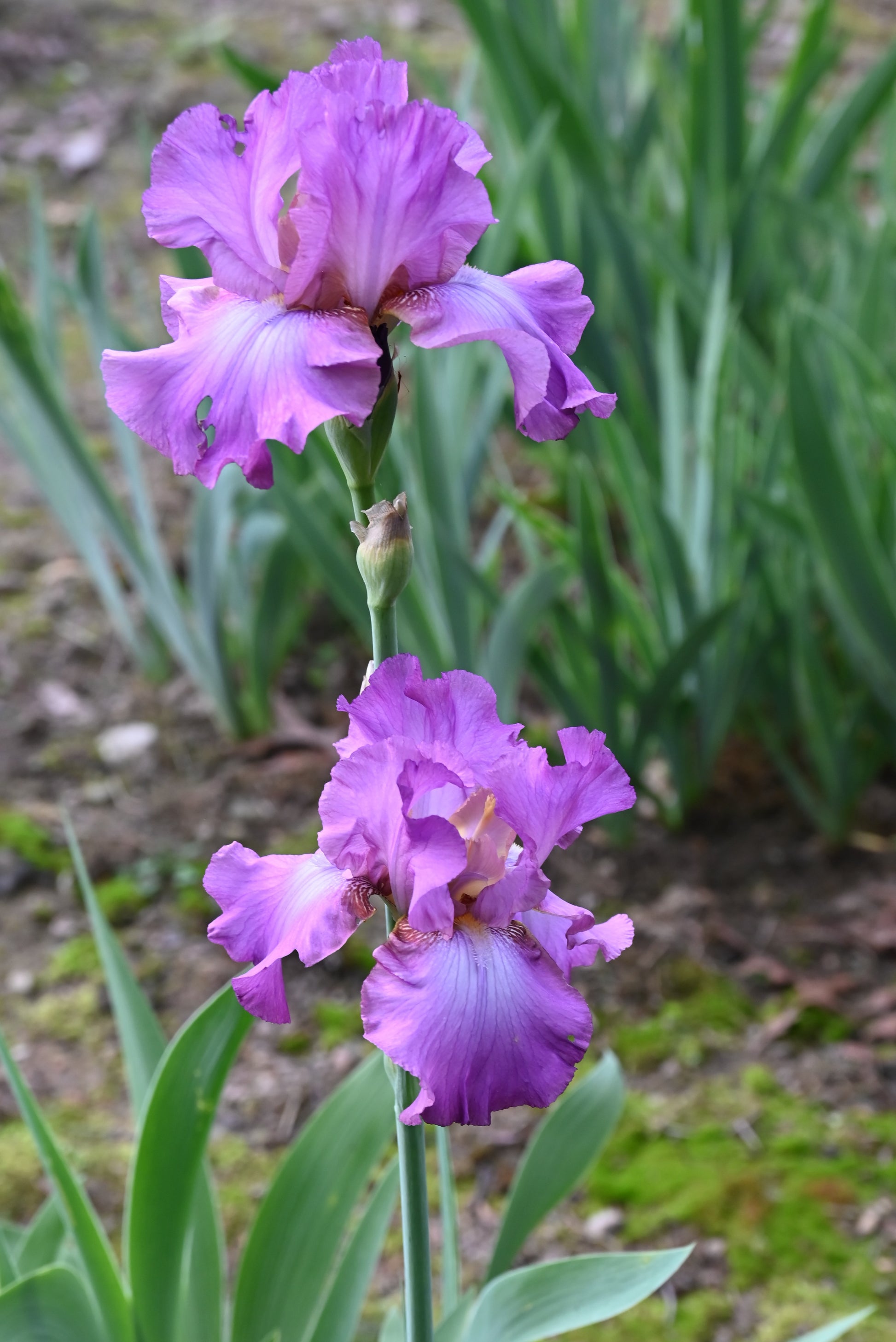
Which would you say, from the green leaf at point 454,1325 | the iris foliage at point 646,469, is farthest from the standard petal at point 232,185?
the iris foliage at point 646,469

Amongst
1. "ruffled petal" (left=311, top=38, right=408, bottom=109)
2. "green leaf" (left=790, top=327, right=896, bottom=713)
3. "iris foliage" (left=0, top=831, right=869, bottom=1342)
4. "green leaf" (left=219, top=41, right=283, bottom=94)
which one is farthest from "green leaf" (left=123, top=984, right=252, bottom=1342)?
"green leaf" (left=219, top=41, right=283, bottom=94)

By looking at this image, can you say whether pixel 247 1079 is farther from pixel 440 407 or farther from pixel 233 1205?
pixel 440 407

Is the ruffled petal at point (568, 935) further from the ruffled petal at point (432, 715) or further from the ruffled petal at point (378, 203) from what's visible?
the ruffled petal at point (378, 203)

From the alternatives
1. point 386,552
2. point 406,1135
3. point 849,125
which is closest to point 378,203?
point 386,552

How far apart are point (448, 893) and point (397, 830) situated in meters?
0.04

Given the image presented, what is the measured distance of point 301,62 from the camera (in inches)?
146

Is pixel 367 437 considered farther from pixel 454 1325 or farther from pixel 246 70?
pixel 246 70

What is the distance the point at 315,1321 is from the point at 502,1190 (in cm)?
53

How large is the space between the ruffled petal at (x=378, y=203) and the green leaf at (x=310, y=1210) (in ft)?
1.87

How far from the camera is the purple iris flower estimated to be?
492 millimetres

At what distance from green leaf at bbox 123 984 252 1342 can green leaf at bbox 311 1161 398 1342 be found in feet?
0.45

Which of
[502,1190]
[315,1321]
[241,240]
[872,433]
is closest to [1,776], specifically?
[502,1190]

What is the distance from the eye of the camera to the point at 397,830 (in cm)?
54

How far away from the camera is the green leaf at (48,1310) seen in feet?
2.30
